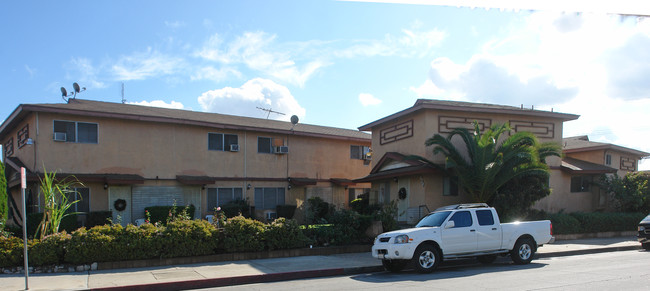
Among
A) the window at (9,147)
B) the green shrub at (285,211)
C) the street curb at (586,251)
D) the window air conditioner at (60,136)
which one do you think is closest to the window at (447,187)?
the street curb at (586,251)

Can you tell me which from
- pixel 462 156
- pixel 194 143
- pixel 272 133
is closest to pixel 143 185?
pixel 194 143

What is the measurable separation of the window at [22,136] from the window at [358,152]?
16417 mm

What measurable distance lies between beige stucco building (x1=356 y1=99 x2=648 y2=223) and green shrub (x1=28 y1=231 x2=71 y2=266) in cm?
1278

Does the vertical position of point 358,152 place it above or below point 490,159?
above

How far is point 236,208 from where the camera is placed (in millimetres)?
22641

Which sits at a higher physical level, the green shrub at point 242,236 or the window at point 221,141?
the window at point 221,141

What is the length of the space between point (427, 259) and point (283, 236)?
4867 mm

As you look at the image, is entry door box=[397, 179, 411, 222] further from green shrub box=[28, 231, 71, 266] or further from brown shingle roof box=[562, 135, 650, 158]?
green shrub box=[28, 231, 71, 266]

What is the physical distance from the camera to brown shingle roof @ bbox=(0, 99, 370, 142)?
19656 mm

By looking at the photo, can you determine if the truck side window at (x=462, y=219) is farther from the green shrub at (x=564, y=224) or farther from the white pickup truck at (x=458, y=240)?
the green shrub at (x=564, y=224)

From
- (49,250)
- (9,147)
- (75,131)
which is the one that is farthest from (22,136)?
(49,250)

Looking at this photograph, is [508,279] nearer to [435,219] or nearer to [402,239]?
[402,239]

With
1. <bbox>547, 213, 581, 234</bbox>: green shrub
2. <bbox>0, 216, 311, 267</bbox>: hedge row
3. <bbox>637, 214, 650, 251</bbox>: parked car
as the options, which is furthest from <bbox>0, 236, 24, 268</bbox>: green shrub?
<bbox>637, 214, 650, 251</bbox>: parked car

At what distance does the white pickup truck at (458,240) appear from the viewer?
483 inches
